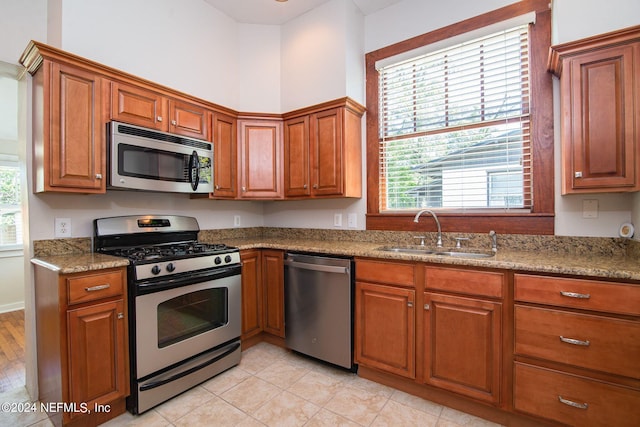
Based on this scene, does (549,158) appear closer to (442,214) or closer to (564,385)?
(442,214)

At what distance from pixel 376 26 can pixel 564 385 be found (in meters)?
3.10

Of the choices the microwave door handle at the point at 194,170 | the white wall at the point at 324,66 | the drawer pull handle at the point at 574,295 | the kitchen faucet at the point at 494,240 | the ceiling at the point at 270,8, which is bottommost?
the drawer pull handle at the point at 574,295

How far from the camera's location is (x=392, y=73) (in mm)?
2814

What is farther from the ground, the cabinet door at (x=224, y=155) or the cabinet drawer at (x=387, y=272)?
the cabinet door at (x=224, y=155)

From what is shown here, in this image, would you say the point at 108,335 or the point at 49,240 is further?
the point at 49,240

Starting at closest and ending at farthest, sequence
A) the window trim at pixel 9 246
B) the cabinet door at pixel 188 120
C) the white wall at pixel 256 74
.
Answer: the cabinet door at pixel 188 120
the white wall at pixel 256 74
the window trim at pixel 9 246

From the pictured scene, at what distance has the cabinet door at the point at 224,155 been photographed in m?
2.79

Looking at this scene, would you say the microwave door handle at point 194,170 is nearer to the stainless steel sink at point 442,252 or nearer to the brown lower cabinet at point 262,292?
the brown lower cabinet at point 262,292

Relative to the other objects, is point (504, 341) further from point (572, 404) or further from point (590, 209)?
point (590, 209)

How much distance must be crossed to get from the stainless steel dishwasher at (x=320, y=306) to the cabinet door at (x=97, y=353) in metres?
1.22

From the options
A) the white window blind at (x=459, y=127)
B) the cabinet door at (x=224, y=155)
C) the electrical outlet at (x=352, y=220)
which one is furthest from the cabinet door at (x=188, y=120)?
the white window blind at (x=459, y=127)

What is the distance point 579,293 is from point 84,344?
2677mm

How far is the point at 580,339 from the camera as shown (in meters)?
1.52

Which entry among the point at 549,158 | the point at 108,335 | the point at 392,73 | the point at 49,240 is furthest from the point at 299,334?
the point at 392,73
